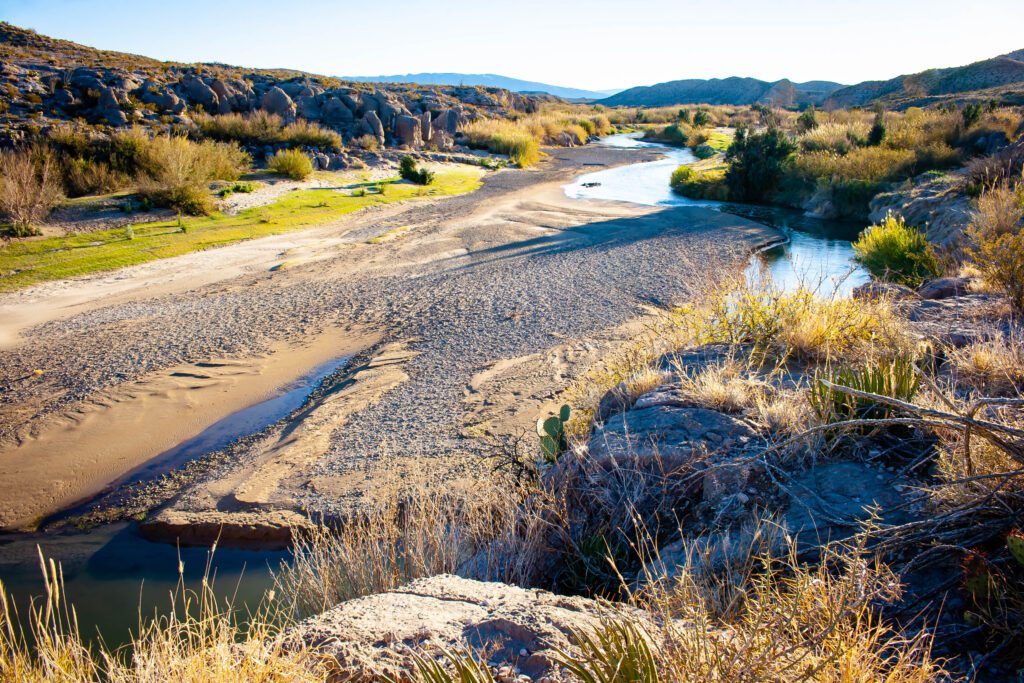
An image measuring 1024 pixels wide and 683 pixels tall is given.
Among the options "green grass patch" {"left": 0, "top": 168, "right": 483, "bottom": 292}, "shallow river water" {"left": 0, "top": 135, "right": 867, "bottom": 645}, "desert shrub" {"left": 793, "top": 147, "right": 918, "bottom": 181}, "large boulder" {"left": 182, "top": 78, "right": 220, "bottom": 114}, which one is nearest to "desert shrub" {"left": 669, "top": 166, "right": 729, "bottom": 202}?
"desert shrub" {"left": 793, "top": 147, "right": 918, "bottom": 181}

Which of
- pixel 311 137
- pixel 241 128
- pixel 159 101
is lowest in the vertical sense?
pixel 311 137

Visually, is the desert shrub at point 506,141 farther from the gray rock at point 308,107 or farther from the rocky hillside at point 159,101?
the gray rock at point 308,107

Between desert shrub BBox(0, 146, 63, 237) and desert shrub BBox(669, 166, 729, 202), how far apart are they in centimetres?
1982

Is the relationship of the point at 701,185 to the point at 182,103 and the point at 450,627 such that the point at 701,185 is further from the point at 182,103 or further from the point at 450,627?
the point at 450,627

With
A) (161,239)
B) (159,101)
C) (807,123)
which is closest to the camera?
(161,239)

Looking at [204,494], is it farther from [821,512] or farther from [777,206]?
[777,206]

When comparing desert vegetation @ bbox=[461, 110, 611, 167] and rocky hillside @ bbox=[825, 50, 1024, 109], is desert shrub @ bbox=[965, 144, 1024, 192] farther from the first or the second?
rocky hillside @ bbox=[825, 50, 1024, 109]

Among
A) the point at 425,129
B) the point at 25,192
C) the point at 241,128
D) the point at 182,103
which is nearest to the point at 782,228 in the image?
the point at 25,192

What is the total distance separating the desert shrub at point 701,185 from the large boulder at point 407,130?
13518mm

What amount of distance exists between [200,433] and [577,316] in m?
5.79

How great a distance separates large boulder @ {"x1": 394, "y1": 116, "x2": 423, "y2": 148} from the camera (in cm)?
2908

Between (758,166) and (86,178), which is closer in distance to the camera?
(86,178)

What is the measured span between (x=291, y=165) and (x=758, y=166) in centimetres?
1695

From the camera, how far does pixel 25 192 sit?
13.0 meters
